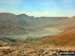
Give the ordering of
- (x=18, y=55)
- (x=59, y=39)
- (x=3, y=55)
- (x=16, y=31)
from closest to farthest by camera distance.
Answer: (x=18, y=55)
(x=3, y=55)
(x=59, y=39)
(x=16, y=31)

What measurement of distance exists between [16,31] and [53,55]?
343ft

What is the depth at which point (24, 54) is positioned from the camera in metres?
24.9

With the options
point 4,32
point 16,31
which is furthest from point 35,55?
point 16,31

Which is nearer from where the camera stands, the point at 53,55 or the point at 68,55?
the point at 53,55

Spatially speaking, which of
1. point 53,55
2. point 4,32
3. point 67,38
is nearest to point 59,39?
point 67,38

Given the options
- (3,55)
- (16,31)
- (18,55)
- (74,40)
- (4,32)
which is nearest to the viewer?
(18,55)

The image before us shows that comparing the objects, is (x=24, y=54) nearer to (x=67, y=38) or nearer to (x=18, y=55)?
(x=18, y=55)

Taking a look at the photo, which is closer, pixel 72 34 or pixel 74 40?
pixel 74 40

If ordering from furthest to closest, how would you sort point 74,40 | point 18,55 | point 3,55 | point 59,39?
point 59,39 < point 74,40 < point 3,55 < point 18,55

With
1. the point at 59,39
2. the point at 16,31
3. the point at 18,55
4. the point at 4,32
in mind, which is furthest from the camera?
the point at 16,31

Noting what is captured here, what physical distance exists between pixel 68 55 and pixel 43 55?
4.98 metres

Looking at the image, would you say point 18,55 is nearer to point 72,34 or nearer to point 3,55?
point 3,55

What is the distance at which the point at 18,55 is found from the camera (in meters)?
24.5

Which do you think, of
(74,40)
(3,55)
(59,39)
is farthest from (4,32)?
(3,55)
